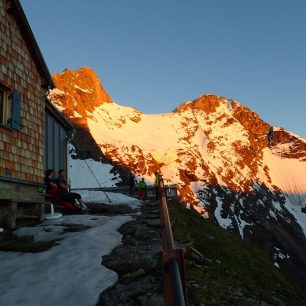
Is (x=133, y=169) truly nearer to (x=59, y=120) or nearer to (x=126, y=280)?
(x=59, y=120)

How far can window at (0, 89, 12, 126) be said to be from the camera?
12.7 m

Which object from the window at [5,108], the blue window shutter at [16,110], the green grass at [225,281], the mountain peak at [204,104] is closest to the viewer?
the green grass at [225,281]

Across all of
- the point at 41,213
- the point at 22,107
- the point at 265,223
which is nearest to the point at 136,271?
the point at 41,213

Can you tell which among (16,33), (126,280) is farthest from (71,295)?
(16,33)

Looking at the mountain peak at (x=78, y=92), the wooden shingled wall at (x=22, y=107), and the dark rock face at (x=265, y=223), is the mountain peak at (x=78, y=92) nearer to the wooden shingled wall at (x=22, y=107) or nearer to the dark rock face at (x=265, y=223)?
the dark rock face at (x=265, y=223)

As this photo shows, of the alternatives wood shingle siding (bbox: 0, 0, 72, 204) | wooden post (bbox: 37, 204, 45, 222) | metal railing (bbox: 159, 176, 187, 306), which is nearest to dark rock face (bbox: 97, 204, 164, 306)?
metal railing (bbox: 159, 176, 187, 306)

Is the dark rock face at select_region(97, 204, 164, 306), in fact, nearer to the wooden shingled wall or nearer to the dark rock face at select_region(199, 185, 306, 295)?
the wooden shingled wall

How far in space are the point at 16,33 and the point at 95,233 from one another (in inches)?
281

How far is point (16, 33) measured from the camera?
13977 mm

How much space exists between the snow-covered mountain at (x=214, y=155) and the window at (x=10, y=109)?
6007cm

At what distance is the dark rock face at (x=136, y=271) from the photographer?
6266 millimetres

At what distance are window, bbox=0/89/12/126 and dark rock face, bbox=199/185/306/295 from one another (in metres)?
55.1

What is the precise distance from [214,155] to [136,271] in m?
131

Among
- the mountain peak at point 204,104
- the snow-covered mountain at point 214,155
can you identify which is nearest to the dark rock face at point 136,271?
the snow-covered mountain at point 214,155
